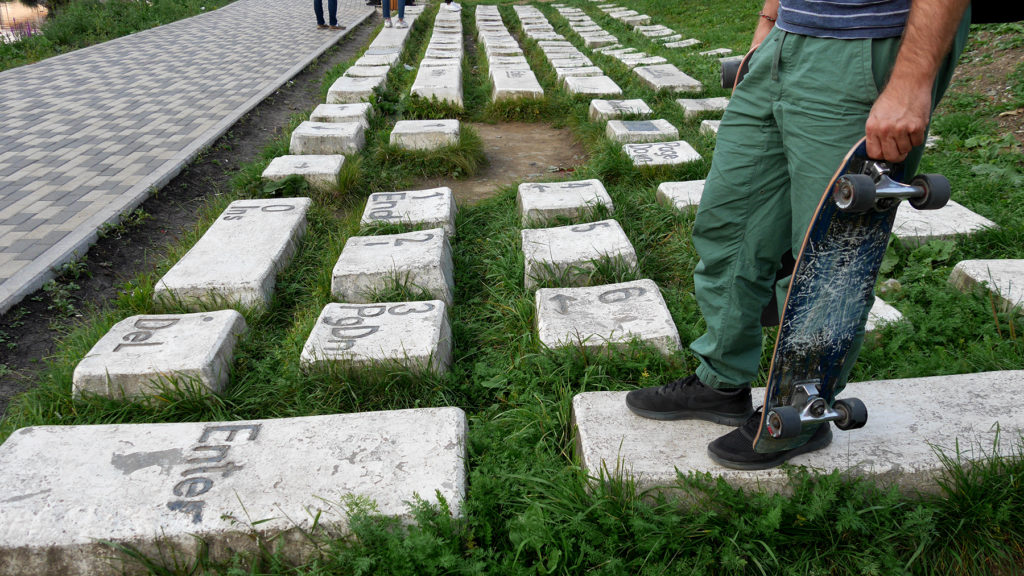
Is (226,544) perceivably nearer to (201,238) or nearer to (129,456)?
(129,456)

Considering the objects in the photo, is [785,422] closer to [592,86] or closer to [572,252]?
[572,252]

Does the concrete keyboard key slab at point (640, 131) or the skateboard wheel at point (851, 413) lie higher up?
the skateboard wheel at point (851, 413)

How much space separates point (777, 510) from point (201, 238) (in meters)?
3.15

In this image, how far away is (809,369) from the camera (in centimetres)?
Answer: 178

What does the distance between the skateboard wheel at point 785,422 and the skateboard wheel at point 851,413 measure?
12cm

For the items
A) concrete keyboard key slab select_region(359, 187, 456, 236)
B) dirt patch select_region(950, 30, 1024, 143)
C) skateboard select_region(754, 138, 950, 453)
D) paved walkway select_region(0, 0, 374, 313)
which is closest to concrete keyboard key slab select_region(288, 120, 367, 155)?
paved walkway select_region(0, 0, 374, 313)

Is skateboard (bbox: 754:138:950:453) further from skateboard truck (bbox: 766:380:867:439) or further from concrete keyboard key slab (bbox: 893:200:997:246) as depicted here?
concrete keyboard key slab (bbox: 893:200:997:246)

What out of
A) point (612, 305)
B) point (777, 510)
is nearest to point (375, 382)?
point (612, 305)

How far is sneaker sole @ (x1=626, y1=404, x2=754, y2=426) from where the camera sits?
6.89ft

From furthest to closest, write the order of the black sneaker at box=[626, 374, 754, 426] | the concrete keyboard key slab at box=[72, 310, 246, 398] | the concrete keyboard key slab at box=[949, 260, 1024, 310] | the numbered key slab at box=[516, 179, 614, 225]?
the numbered key slab at box=[516, 179, 614, 225] → the concrete keyboard key slab at box=[949, 260, 1024, 310] → the concrete keyboard key slab at box=[72, 310, 246, 398] → the black sneaker at box=[626, 374, 754, 426]

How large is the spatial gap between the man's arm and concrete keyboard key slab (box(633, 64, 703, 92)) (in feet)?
17.7

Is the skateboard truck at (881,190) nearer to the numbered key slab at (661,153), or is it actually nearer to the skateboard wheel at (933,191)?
the skateboard wheel at (933,191)

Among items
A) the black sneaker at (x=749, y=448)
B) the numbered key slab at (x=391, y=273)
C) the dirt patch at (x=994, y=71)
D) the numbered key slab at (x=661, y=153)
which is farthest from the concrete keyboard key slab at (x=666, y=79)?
the black sneaker at (x=749, y=448)

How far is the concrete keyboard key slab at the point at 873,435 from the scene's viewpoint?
1931 millimetres
